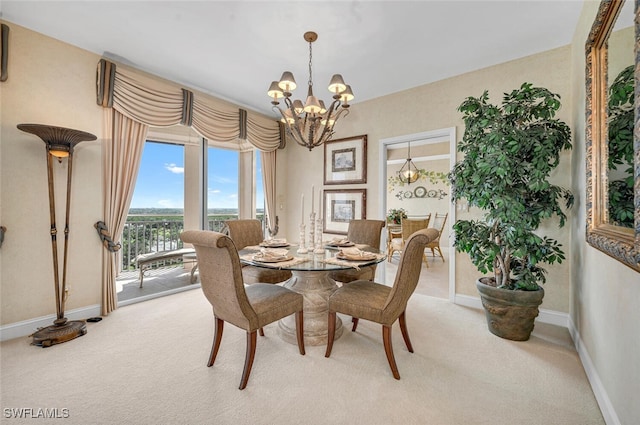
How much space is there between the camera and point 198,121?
360 cm

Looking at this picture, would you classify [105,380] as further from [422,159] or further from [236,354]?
[422,159]

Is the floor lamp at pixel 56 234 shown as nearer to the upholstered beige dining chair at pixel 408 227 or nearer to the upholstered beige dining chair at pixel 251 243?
the upholstered beige dining chair at pixel 251 243

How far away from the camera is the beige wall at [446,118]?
8.83 ft

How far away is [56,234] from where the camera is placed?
8.20ft

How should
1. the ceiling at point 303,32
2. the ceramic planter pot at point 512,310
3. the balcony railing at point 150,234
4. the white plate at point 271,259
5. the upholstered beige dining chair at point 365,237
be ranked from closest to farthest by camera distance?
1. the white plate at point 271,259
2. the ceiling at point 303,32
3. the ceramic planter pot at point 512,310
4. the upholstered beige dining chair at point 365,237
5. the balcony railing at point 150,234

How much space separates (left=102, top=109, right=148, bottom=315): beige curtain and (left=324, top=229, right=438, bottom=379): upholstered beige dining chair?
2.53 metres

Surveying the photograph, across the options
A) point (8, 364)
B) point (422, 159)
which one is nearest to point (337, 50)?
point (8, 364)

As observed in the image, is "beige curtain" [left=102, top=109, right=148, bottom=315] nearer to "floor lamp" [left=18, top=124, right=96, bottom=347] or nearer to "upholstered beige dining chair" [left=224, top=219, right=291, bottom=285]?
"floor lamp" [left=18, top=124, right=96, bottom=347]

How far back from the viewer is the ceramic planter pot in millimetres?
2285

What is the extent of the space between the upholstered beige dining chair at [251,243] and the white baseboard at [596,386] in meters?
2.28

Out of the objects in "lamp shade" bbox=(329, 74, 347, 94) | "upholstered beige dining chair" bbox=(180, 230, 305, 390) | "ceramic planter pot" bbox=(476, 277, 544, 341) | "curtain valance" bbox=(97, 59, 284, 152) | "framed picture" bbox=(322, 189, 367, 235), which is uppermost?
"curtain valance" bbox=(97, 59, 284, 152)

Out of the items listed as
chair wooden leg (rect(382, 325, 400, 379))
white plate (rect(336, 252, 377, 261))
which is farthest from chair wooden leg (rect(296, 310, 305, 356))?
chair wooden leg (rect(382, 325, 400, 379))

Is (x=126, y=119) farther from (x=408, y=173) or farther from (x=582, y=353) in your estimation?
(x=408, y=173)

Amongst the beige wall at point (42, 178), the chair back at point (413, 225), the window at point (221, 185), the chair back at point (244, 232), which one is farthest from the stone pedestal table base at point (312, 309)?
the chair back at point (413, 225)
